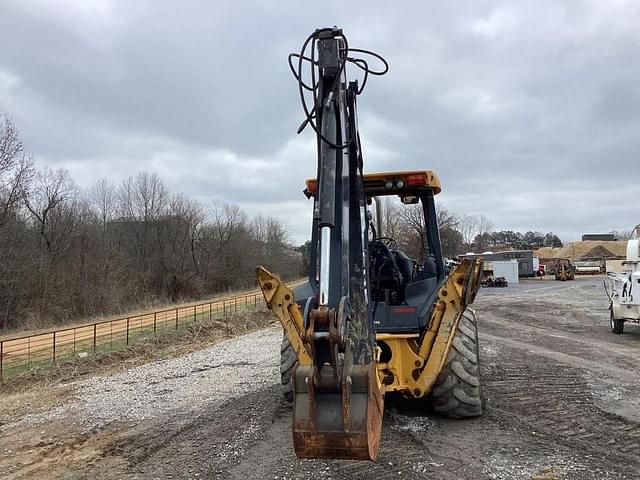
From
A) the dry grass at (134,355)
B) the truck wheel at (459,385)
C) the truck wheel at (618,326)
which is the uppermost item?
the truck wheel at (459,385)

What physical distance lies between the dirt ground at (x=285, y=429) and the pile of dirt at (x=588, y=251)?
7437 cm

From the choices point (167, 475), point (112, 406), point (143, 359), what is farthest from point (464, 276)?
point (143, 359)

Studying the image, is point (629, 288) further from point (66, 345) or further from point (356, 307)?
point (66, 345)

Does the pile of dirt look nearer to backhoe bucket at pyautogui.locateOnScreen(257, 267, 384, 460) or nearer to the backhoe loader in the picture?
the backhoe loader

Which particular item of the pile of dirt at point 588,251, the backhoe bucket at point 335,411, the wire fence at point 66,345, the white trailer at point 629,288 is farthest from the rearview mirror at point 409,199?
the pile of dirt at point 588,251

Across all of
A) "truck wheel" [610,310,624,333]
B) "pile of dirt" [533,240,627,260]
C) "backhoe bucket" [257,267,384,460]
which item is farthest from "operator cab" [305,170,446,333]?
"pile of dirt" [533,240,627,260]

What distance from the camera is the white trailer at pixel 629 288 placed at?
13093 mm

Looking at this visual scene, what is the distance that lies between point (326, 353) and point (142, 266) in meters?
48.6

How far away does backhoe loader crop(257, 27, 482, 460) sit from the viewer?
318cm

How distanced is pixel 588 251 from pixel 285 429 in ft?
278

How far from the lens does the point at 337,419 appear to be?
10.4ft

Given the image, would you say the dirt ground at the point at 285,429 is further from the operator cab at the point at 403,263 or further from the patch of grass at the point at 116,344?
the patch of grass at the point at 116,344

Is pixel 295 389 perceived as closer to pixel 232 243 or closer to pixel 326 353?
pixel 326 353

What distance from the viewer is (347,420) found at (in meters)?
3.14
